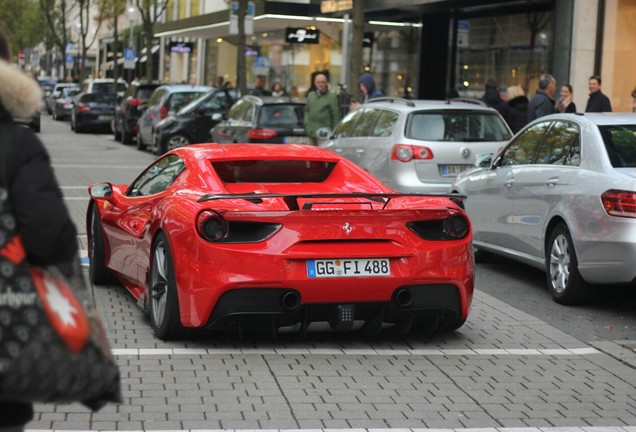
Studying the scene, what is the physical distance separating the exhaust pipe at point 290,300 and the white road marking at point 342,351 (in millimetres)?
376

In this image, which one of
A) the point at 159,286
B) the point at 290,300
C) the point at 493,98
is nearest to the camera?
the point at 290,300

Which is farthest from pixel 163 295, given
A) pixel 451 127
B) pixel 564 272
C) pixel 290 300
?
pixel 451 127

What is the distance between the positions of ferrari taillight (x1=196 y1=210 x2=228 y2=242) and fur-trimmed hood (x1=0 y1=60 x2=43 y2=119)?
12.2ft

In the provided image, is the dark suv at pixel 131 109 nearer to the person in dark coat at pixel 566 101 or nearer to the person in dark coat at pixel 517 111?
the person in dark coat at pixel 517 111

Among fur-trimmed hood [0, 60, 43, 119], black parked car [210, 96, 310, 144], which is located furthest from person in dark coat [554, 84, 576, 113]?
fur-trimmed hood [0, 60, 43, 119]

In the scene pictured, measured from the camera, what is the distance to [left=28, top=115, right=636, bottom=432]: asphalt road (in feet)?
19.1

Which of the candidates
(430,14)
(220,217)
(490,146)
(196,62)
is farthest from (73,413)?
(196,62)

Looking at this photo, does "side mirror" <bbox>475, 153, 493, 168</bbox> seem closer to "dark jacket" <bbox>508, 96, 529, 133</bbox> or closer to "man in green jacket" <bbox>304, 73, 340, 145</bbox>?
"man in green jacket" <bbox>304, 73, 340, 145</bbox>

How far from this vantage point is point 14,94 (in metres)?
3.27

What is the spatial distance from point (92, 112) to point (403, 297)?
34.4m

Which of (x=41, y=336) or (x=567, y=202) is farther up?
(x=41, y=336)

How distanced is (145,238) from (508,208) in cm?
407

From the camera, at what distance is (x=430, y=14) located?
33.0 meters

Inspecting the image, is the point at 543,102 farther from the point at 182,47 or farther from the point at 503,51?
the point at 182,47
